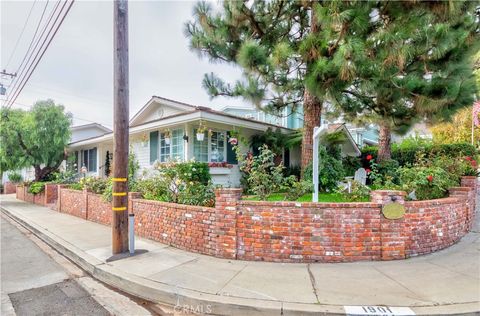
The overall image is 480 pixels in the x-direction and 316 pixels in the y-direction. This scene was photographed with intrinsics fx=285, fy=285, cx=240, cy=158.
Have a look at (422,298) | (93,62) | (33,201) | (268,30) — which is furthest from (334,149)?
(33,201)

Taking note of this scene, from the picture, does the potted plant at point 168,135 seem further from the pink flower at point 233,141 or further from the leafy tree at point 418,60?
the leafy tree at point 418,60

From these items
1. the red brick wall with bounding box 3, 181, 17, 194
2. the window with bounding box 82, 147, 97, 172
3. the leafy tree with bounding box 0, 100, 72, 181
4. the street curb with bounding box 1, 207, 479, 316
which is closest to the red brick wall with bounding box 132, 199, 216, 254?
the street curb with bounding box 1, 207, 479, 316

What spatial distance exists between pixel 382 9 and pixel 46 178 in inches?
764

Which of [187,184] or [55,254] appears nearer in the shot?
[55,254]

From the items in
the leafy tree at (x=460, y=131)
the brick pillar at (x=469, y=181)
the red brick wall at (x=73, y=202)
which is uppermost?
the leafy tree at (x=460, y=131)

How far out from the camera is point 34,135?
1537 cm

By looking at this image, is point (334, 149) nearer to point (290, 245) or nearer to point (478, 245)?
point (478, 245)

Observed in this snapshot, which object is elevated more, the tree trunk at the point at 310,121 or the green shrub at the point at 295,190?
the tree trunk at the point at 310,121

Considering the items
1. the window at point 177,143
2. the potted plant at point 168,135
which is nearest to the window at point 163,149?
the potted plant at point 168,135

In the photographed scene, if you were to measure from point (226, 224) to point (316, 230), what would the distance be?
1.62 metres

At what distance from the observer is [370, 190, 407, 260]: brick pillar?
198 inches

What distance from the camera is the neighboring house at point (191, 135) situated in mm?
10156

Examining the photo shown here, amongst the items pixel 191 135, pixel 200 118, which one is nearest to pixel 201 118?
pixel 200 118

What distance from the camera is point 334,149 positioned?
12195mm
